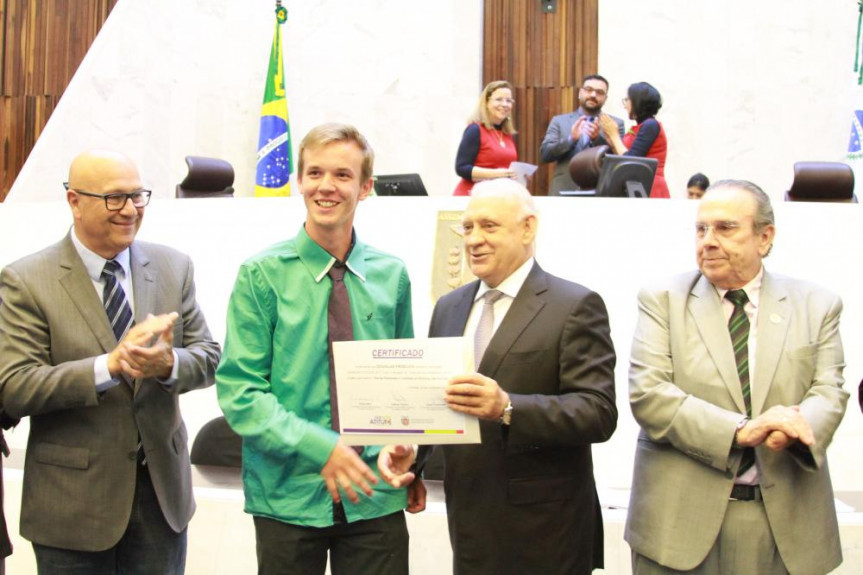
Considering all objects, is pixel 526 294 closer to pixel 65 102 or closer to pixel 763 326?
pixel 763 326

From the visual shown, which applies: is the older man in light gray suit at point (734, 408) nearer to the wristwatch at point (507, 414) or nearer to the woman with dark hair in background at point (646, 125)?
the wristwatch at point (507, 414)

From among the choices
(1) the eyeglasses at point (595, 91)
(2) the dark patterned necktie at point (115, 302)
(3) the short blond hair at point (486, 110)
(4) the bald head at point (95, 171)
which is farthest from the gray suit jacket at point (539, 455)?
(1) the eyeglasses at point (595, 91)

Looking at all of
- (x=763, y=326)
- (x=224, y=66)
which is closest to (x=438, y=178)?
(x=224, y=66)

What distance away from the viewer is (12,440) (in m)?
5.21

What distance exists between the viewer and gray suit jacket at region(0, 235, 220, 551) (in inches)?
95.2

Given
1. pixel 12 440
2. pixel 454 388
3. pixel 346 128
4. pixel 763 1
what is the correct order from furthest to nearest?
1. pixel 763 1
2. pixel 12 440
3. pixel 346 128
4. pixel 454 388

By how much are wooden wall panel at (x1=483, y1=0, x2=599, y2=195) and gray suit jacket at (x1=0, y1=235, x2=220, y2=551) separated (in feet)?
21.8

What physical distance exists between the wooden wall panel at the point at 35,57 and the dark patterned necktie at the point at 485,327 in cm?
795

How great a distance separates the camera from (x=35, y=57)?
30.2ft

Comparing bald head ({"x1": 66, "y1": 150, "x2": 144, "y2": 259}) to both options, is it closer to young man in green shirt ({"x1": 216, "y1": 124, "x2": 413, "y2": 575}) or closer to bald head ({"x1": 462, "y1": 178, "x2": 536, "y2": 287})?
young man in green shirt ({"x1": 216, "y1": 124, "x2": 413, "y2": 575})

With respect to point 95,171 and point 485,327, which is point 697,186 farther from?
point 95,171

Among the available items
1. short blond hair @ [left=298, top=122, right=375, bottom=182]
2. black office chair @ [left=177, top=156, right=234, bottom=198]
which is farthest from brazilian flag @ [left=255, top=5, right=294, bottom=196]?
short blond hair @ [left=298, top=122, right=375, bottom=182]

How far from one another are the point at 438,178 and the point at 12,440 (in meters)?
4.60

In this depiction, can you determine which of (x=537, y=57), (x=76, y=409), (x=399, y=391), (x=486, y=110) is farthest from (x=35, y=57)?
(x=399, y=391)
